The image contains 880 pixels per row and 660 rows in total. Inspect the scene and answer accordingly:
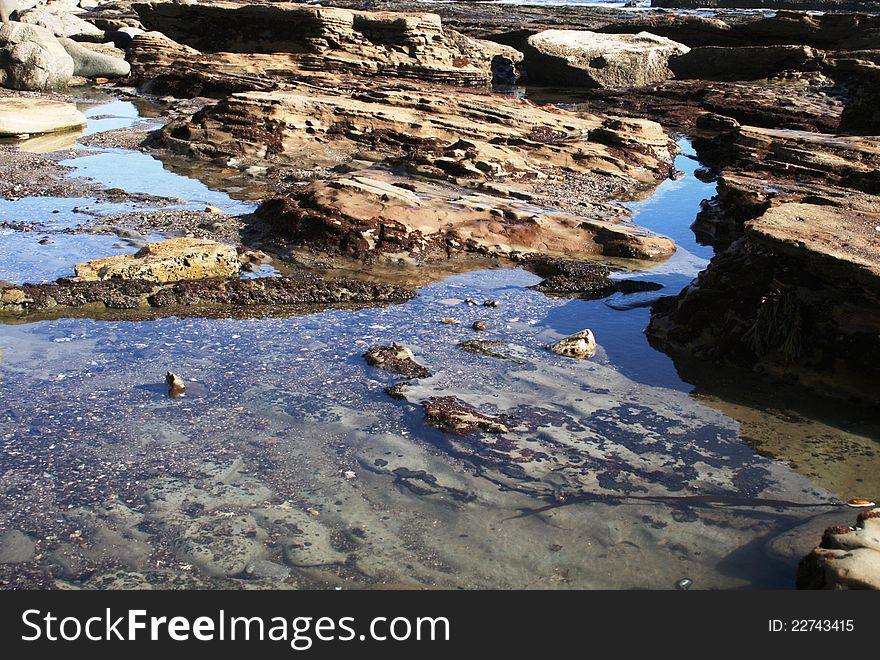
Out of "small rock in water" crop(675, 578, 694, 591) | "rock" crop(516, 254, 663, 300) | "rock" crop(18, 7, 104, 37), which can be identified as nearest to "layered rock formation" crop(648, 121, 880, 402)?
"rock" crop(516, 254, 663, 300)

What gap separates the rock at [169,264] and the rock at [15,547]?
3356 millimetres

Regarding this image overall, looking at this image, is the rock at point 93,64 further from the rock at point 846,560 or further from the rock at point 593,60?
the rock at point 846,560

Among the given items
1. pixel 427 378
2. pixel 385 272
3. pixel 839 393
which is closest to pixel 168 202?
pixel 385 272

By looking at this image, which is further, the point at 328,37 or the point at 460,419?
the point at 328,37

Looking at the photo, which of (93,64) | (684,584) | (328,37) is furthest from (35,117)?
(684,584)

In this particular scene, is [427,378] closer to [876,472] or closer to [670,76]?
[876,472]

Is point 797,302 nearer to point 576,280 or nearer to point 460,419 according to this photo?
point 576,280

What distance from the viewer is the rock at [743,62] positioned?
2300 centimetres

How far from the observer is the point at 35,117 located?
13.6 meters

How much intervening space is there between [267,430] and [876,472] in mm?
3132

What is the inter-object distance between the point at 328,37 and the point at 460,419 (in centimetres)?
1766

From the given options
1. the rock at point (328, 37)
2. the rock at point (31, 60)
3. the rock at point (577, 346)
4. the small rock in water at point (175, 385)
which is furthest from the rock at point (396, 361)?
the rock at point (328, 37)

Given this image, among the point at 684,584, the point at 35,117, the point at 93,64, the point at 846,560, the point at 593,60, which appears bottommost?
the point at 684,584
